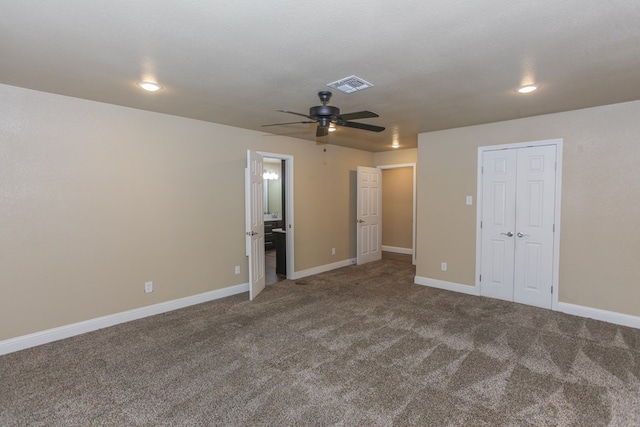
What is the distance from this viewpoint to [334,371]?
105 inches

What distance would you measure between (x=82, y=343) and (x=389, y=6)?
3.95 meters

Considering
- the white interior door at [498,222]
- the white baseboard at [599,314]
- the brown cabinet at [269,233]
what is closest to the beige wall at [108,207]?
the white interior door at [498,222]

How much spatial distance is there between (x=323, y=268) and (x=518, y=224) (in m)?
3.32

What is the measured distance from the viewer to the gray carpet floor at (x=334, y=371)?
215 centimetres

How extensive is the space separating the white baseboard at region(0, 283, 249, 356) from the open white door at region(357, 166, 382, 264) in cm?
304

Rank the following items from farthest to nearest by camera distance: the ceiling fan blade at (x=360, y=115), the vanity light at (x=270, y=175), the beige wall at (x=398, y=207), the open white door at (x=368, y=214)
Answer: the vanity light at (x=270, y=175)
the beige wall at (x=398, y=207)
the open white door at (x=368, y=214)
the ceiling fan blade at (x=360, y=115)

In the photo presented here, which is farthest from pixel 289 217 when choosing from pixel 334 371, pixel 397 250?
pixel 397 250

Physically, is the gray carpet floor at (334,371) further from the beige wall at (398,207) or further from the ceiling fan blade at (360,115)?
the beige wall at (398,207)

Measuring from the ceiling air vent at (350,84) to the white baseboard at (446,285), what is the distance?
3445 mm

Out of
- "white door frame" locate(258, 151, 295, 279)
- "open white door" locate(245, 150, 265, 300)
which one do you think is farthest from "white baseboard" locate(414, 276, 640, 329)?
"open white door" locate(245, 150, 265, 300)

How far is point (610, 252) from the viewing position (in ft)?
12.1

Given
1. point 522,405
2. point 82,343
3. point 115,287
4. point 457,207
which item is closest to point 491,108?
point 457,207

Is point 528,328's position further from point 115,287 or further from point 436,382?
point 115,287

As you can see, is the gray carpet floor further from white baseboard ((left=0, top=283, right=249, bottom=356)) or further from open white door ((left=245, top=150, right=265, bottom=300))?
open white door ((left=245, top=150, right=265, bottom=300))
